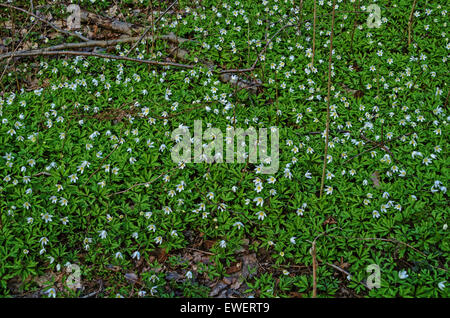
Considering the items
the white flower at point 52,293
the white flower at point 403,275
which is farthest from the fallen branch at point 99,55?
the white flower at point 403,275

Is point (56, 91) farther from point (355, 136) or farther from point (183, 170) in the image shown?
point (355, 136)

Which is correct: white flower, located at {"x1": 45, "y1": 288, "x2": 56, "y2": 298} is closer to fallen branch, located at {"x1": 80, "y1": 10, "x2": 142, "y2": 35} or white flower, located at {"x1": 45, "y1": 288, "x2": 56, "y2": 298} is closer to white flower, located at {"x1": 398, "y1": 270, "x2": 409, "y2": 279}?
white flower, located at {"x1": 398, "y1": 270, "x2": 409, "y2": 279}

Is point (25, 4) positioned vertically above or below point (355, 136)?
above

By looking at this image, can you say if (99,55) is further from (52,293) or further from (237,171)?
(52,293)

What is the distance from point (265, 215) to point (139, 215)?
1.34m

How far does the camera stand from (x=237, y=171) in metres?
4.08

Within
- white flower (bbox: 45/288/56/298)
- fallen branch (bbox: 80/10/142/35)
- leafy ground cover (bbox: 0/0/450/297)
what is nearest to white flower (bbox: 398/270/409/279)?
leafy ground cover (bbox: 0/0/450/297)

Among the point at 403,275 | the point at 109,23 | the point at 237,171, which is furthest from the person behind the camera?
the point at 109,23

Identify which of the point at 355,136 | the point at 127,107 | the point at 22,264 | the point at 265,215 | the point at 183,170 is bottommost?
the point at 22,264

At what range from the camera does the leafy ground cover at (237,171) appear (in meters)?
3.27

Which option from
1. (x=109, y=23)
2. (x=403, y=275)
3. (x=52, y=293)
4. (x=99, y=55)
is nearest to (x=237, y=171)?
(x=403, y=275)

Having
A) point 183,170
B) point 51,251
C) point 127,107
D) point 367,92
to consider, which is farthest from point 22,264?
point 367,92

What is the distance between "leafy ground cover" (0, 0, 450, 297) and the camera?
3.27 m
